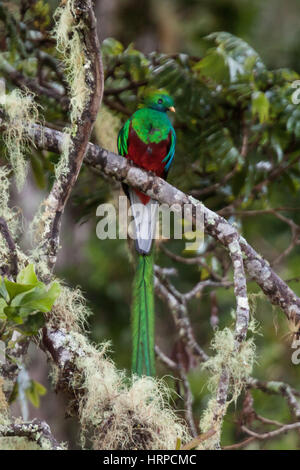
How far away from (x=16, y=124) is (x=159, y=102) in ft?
4.16

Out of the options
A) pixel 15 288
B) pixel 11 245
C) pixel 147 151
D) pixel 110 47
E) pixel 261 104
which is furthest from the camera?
pixel 110 47

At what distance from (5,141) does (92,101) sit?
1.50ft

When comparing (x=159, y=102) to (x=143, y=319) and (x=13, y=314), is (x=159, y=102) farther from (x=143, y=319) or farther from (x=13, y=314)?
(x=13, y=314)

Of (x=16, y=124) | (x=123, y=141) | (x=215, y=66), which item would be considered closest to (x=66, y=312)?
(x=16, y=124)

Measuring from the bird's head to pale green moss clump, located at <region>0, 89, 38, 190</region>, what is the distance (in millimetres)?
1139

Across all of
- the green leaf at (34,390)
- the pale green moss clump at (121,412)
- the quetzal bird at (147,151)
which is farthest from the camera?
the green leaf at (34,390)

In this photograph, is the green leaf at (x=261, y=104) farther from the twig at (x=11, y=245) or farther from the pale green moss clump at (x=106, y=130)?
the twig at (x=11, y=245)

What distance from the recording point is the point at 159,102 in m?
3.95

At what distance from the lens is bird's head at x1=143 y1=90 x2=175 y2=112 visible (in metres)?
3.93

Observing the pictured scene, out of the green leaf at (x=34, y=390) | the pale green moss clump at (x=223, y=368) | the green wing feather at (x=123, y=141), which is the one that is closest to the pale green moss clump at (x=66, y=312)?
the pale green moss clump at (x=223, y=368)

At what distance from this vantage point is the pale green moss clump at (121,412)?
7.29 feet

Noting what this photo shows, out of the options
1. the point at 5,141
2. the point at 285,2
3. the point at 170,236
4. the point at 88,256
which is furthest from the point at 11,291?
the point at 285,2

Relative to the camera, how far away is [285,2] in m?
7.73

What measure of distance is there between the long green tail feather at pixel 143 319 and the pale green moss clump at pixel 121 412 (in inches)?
13.1
